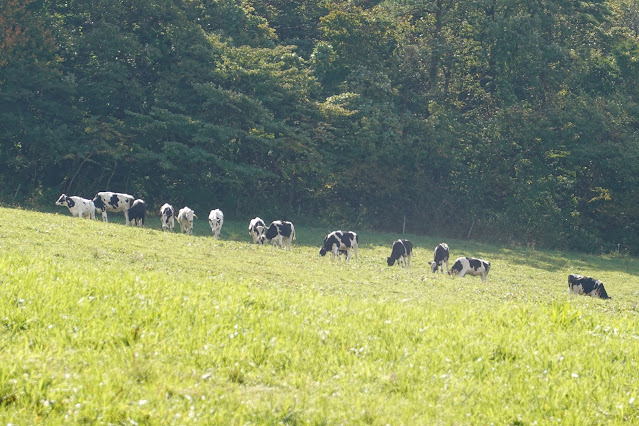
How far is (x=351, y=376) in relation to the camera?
8.80 metres

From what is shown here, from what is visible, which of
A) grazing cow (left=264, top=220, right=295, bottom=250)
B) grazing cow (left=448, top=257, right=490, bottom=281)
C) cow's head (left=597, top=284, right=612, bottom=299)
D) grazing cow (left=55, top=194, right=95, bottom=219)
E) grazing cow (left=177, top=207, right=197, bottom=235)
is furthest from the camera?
grazing cow (left=55, top=194, right=95, bottom=219)

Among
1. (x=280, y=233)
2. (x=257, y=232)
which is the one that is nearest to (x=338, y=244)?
(x=280, y=233)

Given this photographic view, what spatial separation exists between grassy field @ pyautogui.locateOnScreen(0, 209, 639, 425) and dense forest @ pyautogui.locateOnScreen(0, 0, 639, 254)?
30.7m

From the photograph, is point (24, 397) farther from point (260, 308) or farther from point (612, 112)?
point (612, 112)

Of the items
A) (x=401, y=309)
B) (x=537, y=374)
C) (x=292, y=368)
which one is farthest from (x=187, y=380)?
(x=401, y=309)

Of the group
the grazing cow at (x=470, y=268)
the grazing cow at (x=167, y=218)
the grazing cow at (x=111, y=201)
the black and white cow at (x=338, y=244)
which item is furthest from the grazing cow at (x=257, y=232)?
the grazing cow at (x=470, y=268)

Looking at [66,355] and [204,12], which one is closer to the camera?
[66,355]

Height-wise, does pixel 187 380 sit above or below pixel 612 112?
below

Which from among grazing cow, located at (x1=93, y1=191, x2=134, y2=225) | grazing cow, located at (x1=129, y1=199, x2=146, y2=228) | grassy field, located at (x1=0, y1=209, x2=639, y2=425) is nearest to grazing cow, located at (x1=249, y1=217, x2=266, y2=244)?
grazing cow, located at (x1=129, y1=199, x2=146, y2=228)

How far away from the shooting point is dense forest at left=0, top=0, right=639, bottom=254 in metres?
42.0

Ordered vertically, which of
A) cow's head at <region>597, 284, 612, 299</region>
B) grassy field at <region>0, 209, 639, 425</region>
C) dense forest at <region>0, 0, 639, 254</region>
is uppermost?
dense forest at <region>0, 0, 639, 254</region>

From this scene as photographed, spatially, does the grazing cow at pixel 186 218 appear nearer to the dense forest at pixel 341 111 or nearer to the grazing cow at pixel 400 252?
the dense forest at pixel 341 111

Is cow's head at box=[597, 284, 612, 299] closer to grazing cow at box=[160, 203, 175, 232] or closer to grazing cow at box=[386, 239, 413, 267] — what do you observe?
grazing cow at box=[386, 239, 413, 267]

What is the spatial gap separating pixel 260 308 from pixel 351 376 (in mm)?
2802
